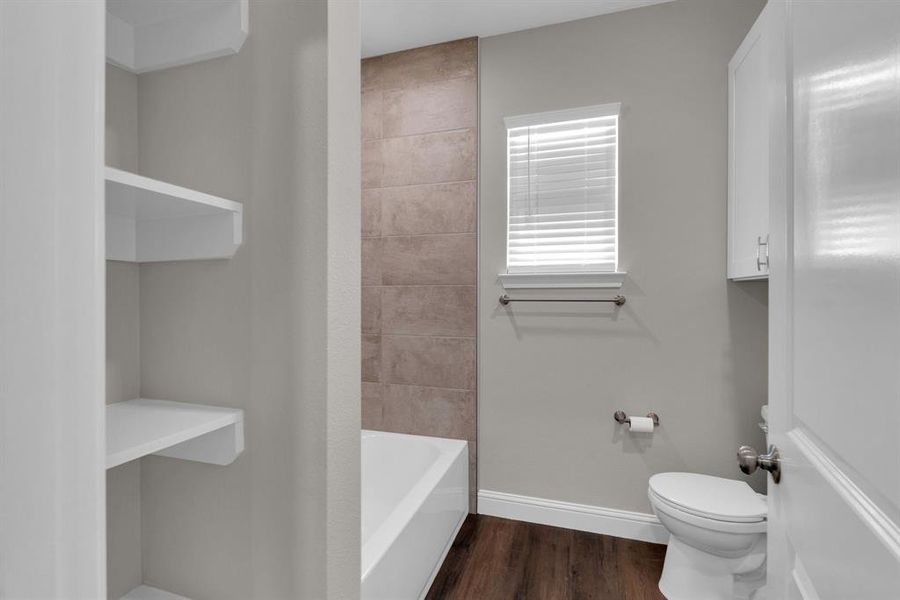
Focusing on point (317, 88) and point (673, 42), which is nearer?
point (317, 88)

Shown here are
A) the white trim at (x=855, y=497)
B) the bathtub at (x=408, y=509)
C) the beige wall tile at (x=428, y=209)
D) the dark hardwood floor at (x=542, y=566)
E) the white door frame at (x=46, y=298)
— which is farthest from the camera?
the beige wall tile at (x=428, y=209)

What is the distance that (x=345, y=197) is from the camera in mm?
889

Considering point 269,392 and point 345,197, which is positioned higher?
point 345,197

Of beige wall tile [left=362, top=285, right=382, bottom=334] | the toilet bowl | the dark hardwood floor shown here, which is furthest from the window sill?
the dark hardwood floor

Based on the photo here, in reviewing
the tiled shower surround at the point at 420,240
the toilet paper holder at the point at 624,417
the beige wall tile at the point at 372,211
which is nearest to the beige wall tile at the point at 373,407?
the tiled shower surround at the point at 420,240

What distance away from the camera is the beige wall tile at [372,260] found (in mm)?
2621

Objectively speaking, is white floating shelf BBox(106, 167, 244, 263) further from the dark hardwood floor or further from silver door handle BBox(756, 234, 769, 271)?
silver door handle BBox(756, 234, 769, 271)

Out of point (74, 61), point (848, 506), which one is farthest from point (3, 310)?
point (848, 506)

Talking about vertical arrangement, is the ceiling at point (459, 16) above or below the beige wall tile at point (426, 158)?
above

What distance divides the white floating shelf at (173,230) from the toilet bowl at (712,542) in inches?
72.8

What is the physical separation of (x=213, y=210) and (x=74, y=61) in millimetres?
469

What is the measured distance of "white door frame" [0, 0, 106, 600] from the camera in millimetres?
406

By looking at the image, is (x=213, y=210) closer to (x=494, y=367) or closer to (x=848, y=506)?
(x=848, y=506)

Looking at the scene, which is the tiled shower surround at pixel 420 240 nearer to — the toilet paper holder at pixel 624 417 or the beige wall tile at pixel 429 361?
the beige wall tile at pixel 429 361
